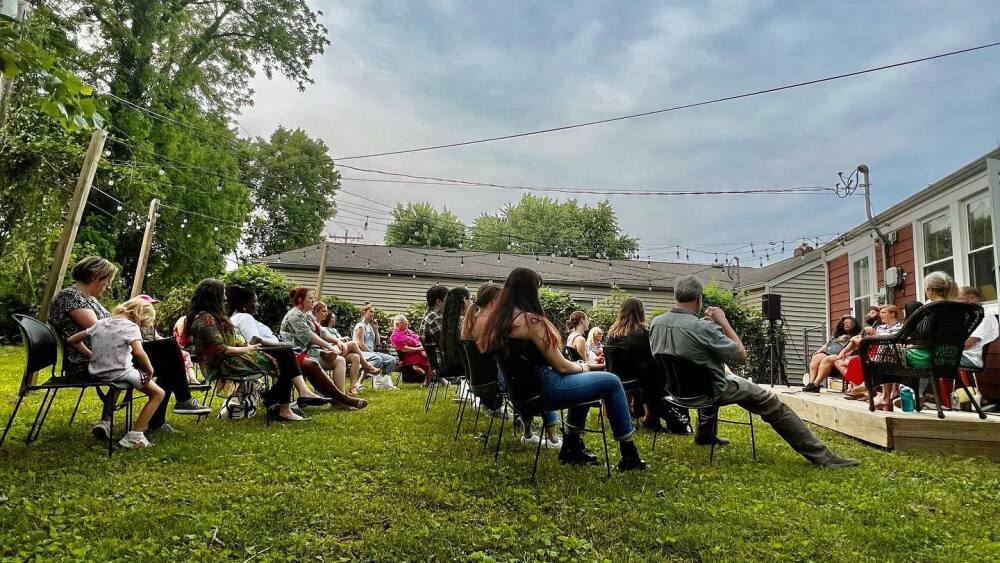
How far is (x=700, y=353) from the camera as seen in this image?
4.54 meters

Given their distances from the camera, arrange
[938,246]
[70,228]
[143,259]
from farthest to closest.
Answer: [143,259] → [70,228] → [938,246]

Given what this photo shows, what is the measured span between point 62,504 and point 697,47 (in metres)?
12.3

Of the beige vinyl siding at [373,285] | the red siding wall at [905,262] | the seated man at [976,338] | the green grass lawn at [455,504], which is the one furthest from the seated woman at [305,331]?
the beige vinyl siding at [373,285]

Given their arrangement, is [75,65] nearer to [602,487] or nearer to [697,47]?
[697,47]

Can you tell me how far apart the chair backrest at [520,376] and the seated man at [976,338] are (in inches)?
169

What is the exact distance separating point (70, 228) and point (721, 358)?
30.7ft

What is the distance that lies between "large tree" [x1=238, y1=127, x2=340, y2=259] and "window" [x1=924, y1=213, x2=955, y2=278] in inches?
1021

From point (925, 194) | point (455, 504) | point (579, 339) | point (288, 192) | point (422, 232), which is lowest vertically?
point (455, 504)

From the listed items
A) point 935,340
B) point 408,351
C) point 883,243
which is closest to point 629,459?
point 935,340

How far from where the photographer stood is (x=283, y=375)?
226 inches

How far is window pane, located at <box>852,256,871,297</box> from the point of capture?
11.7 meters

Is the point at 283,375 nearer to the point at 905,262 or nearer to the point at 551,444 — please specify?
the point at 551,444

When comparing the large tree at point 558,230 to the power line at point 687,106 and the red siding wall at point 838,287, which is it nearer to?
the power line at point 687,106

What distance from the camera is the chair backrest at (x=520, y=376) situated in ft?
12.4
